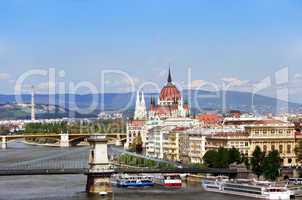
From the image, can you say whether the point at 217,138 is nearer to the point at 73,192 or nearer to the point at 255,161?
the point at 255,161

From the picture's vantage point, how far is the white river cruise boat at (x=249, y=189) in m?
25.0

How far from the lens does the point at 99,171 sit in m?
26.3

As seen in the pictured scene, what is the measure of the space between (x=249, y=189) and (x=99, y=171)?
15.6 feet

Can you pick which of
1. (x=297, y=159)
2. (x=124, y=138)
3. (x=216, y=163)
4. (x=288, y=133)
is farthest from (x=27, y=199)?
(x=124, y=138)

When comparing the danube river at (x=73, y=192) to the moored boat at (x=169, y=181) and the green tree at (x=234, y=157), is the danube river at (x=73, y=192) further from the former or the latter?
the green tree at (x=234, y=157)

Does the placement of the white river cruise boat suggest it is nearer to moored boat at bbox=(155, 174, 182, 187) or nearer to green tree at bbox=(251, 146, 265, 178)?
moored boat at bbox=(155, 174, 182, 187)

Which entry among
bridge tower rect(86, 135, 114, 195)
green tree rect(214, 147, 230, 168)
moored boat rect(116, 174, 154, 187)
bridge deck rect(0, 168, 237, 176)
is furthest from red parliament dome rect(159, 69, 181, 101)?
bridge tower rect(86, 135, 114, 195)

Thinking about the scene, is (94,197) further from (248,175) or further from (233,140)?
(233,140)

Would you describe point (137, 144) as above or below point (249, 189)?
above

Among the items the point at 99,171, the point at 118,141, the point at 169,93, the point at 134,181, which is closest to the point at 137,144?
the point at 118,141

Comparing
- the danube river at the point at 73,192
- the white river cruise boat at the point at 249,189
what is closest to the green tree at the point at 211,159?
the danube river at the point at 73,192

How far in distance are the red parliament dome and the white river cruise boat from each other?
43.7m

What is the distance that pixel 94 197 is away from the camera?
25219 mm

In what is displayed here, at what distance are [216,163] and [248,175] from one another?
4369 millimetres
